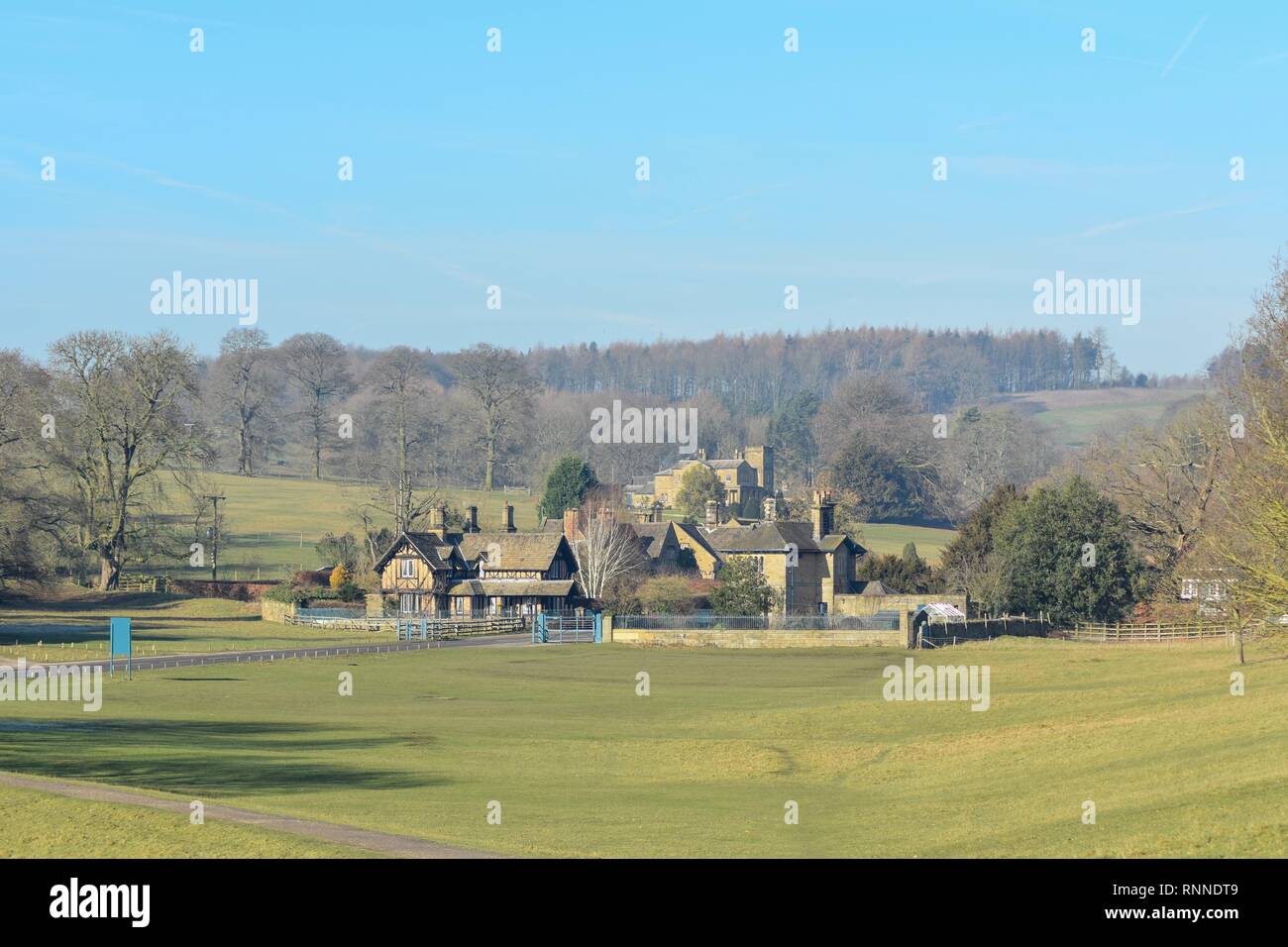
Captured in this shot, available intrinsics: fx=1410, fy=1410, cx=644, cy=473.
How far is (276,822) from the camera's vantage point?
72.0ft

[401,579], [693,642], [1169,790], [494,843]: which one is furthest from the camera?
[401,579]

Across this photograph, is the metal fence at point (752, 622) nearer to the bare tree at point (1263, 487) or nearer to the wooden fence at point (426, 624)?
the wooden fence at point (426, 624)

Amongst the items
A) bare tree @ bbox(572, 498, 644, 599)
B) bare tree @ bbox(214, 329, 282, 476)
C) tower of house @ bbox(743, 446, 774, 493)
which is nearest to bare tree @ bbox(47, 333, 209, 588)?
bare tree @ bbox(572, 498, 644, 599)

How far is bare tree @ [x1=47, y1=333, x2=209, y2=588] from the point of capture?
9631 cm

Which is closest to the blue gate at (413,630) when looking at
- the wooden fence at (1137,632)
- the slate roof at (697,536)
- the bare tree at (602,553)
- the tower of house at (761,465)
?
the bare tree at (602,553)

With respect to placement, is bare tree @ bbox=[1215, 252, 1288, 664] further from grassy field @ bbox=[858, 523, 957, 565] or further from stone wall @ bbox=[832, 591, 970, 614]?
grassy field @ bbox=[858, 523, 957, 565]

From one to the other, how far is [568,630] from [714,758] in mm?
51563

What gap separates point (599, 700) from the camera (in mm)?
51062

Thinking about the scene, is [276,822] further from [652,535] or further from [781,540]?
[652,535]

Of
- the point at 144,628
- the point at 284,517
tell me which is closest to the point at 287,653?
the point at 144,628

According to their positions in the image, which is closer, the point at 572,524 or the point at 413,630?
the point at 413,630
